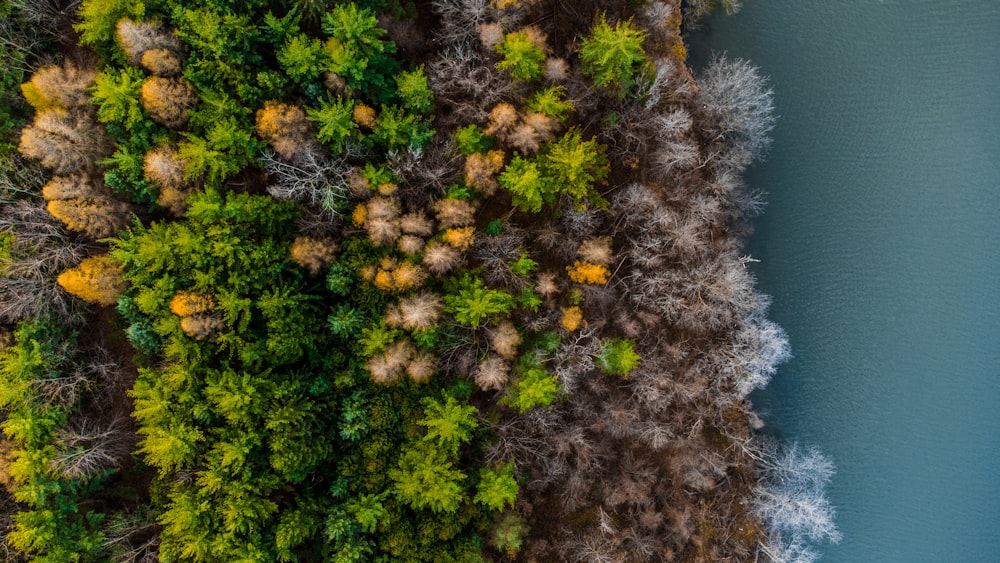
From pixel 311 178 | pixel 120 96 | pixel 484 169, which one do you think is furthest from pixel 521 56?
pixel 120 96

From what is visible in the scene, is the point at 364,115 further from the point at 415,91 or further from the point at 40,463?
the point at 40,463

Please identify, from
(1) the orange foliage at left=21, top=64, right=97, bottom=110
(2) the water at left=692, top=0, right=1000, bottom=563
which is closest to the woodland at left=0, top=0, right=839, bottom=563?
(1) the orange foliage at left=21, top=64, right=97, bottom=110

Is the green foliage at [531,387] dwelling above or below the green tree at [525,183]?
below

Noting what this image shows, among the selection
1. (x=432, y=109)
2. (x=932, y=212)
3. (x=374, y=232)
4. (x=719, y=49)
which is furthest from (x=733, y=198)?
(x=374, y=232)

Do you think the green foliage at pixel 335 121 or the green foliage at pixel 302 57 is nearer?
the green foliage at pixel 302 57

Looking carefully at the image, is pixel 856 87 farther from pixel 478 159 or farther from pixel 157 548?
pixel 157 548

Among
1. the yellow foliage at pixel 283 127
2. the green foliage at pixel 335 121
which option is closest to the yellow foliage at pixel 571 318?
the green foliage at pixel 335 121

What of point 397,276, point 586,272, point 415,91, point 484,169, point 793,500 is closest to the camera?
point 397,276

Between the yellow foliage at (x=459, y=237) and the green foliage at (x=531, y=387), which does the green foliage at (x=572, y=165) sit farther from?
the green foliage at (x=531, y=387)
